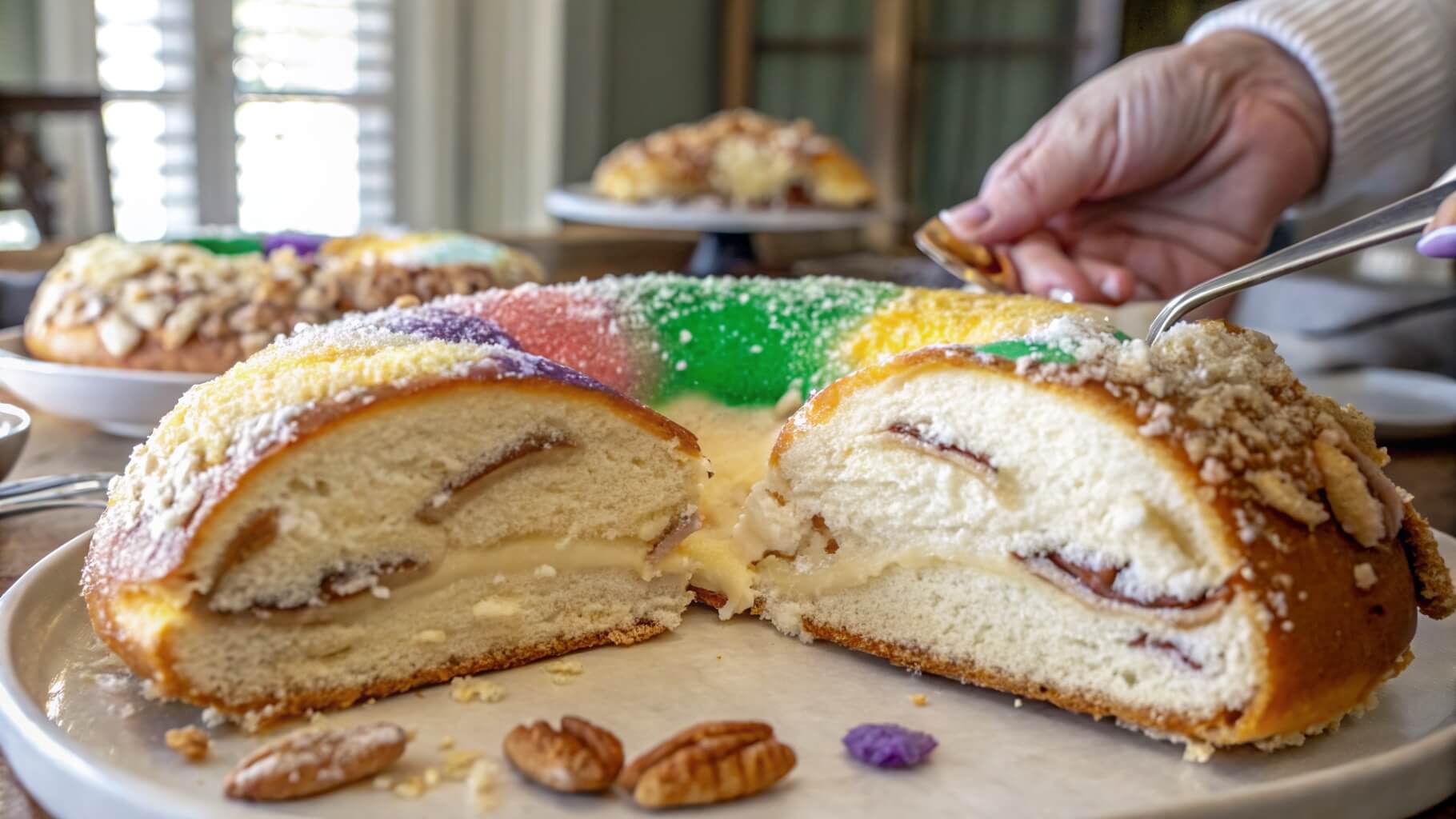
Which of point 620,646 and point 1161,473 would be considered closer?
point 1161,473

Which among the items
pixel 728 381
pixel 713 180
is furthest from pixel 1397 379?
pixel 713 180

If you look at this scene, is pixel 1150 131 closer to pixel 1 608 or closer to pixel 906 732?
pixel 906 732

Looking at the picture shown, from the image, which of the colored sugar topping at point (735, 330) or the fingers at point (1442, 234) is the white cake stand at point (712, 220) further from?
the fingers at point (1442, 234)

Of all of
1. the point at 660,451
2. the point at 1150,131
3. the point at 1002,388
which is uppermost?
the point at 1150,131

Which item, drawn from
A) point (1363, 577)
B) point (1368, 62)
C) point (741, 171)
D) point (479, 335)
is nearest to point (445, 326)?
point (479, 335)

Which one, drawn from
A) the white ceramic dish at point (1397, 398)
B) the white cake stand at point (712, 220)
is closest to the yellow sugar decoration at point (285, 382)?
the white ceramic dish at point (1397, 398)

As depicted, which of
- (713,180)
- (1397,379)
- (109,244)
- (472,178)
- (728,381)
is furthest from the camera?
(472,178)

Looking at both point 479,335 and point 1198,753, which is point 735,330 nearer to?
point 479,335
